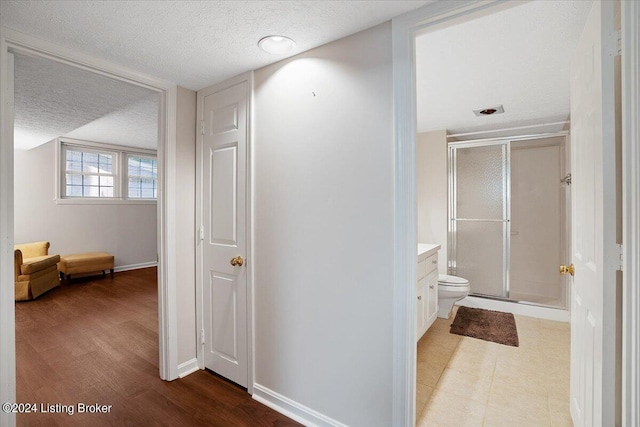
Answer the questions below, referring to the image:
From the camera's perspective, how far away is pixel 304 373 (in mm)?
1771

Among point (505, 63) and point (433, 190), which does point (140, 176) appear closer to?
point (433, 190)

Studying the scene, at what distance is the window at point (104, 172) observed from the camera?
5.28m

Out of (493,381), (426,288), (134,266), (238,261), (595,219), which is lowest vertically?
(493,381)

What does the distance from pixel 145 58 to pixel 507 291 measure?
4355 millimetres

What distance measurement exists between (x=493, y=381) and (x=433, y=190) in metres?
2.35

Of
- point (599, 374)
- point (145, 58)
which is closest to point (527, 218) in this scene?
point (599, 374)

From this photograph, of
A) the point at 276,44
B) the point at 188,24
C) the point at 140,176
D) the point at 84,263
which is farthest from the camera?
the point at 140,176

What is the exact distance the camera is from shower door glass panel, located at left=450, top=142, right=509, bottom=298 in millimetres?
3719

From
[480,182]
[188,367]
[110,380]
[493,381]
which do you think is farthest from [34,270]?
[480,182]

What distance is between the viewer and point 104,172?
18.7ft

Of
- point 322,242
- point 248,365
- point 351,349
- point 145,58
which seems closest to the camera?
point 351,349

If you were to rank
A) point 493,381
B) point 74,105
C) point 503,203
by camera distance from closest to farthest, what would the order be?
point 493,381, point 74,105, point 503,203
